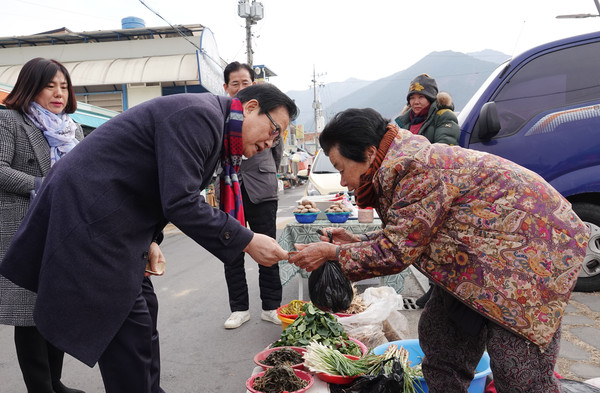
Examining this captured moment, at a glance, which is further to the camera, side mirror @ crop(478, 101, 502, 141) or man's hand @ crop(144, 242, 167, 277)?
side mirror @ crop(478, 101, 502, 141)

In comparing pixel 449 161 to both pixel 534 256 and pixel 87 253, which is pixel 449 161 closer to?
pixel 534 256

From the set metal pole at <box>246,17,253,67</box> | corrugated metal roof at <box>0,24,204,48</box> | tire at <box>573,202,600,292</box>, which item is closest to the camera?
tire at <box>573,202,600,292</box>

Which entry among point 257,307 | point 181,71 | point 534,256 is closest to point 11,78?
point 181,71

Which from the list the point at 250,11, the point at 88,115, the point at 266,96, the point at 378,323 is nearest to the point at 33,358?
the point at 266,96

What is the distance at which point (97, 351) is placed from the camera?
4.99 feet

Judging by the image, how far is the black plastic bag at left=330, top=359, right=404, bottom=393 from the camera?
2055 mm

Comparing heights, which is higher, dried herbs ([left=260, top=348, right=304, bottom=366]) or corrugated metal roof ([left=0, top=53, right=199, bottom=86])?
corrugated metal roof ([left=0, top=53, right=199, bottom=86])

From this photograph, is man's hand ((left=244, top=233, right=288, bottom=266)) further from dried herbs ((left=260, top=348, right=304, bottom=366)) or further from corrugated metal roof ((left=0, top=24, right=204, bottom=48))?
corrugated metal roof ((left=0, top=24, right=204, bottom=48))

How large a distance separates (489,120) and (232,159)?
3077 millimetres

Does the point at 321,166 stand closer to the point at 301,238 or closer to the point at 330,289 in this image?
the point at 301,238

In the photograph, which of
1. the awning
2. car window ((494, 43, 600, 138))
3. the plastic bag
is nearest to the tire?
car window ((494, 43, 600, 138))

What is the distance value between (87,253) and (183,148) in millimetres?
520

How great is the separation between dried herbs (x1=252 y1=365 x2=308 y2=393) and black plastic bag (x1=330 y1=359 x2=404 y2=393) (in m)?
0.30

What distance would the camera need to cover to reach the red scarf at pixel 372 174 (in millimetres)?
1665
